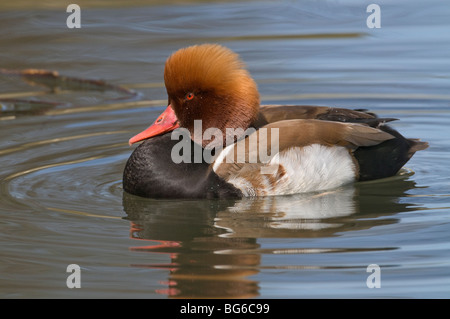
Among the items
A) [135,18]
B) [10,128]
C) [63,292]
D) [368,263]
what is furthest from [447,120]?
[135,18]

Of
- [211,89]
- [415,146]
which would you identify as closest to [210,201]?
[211,89]

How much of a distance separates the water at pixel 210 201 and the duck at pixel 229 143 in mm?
127

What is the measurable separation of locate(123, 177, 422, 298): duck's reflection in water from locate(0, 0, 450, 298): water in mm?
13

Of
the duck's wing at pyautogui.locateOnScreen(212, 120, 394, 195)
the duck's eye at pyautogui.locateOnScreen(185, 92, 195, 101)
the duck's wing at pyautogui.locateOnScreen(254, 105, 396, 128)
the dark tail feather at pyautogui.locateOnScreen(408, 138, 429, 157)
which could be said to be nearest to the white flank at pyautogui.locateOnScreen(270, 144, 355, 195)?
the duck's wing at pyautogui.locateOnScreen(212, 120, 394, 195)

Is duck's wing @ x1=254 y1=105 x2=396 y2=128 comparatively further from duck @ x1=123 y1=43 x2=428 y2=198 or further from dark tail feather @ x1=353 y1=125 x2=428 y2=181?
dark tail feather @ x1=353 y1=125 x2=428 y2=181

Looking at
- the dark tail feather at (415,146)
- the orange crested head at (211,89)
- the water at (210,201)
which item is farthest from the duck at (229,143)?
the dark tail feather at (415,146)

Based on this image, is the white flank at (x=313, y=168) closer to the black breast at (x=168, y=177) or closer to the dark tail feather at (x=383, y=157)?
the dark tail feather at (x=383, y=157)

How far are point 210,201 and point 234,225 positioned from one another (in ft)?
1.64

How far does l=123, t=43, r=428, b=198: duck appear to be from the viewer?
5742 millimetres

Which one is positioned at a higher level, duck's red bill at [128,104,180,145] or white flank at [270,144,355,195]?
duck's red bill at [128,104,180,145]

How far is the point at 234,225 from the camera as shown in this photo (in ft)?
17.6

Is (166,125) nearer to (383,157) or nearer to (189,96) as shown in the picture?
(189,96)

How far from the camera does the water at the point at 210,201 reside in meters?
4.52

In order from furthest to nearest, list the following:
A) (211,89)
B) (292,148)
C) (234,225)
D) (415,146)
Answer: (415,146), (292,148), (211,89), (234,225)
